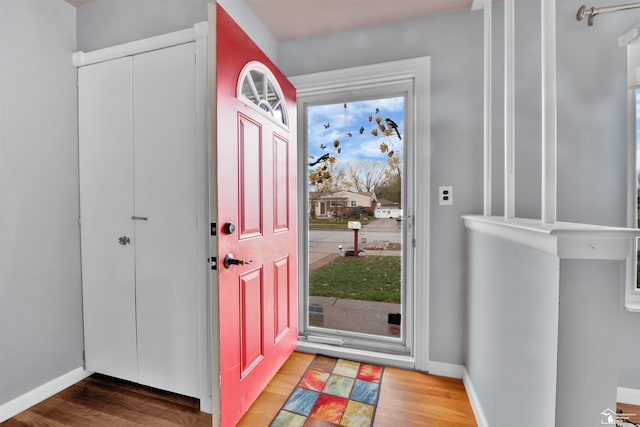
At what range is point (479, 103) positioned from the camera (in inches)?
70.1

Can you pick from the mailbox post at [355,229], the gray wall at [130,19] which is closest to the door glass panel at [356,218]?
the mailbox post at [355,229]

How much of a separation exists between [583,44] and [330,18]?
1.52 m

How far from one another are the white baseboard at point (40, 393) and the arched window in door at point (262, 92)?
2032 millimetres

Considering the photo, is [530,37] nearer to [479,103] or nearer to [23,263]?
[479,103]

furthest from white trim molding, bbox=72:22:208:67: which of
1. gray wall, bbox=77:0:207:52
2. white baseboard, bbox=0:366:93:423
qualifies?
white baseboard, bbox=0:366:93:423

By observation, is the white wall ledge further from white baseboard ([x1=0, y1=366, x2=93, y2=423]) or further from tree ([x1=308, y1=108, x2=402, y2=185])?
white baseboard ([x1=0, y1=366, x2=93, y2=423])

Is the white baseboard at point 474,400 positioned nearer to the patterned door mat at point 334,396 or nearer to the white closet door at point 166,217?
the patterned door mat at point 334,396

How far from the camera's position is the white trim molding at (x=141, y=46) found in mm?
1533

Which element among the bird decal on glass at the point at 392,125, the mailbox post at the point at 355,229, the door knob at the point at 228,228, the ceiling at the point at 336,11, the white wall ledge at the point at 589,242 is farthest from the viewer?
the mailbox post at the point at 355,229

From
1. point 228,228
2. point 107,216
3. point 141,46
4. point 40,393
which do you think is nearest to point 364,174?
point 228,228

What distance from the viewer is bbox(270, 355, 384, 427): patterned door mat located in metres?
1.49

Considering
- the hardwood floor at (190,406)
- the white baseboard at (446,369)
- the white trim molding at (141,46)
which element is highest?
the white trim molding at (141,46)

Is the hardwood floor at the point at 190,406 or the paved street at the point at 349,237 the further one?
the paved street at the point at 349,237

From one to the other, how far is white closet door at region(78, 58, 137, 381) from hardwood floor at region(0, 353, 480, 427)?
0.44 feet
